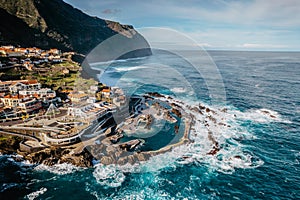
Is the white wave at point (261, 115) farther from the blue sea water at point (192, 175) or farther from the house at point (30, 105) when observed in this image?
the house at point (30, 105)

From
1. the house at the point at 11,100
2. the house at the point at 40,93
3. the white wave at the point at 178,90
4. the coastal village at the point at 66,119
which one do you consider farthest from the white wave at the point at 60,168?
the white wave at the point at 178,90

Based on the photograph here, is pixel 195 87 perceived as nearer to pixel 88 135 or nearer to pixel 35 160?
pixel 88 135

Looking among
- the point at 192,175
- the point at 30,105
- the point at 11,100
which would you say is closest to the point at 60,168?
the point at 192,175

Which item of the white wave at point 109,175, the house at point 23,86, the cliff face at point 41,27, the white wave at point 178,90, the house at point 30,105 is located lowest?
the white wave at point 109,175

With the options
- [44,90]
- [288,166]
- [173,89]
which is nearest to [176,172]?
[288,166]

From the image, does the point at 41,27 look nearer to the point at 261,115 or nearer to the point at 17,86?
the point at 17,86

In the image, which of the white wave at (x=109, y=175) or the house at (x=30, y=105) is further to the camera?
the house at (x=30, y=105)

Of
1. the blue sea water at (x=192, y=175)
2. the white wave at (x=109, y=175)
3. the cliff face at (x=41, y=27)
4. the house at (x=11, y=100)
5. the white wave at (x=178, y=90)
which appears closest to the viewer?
the blue sea water at (x=192, y=175)
